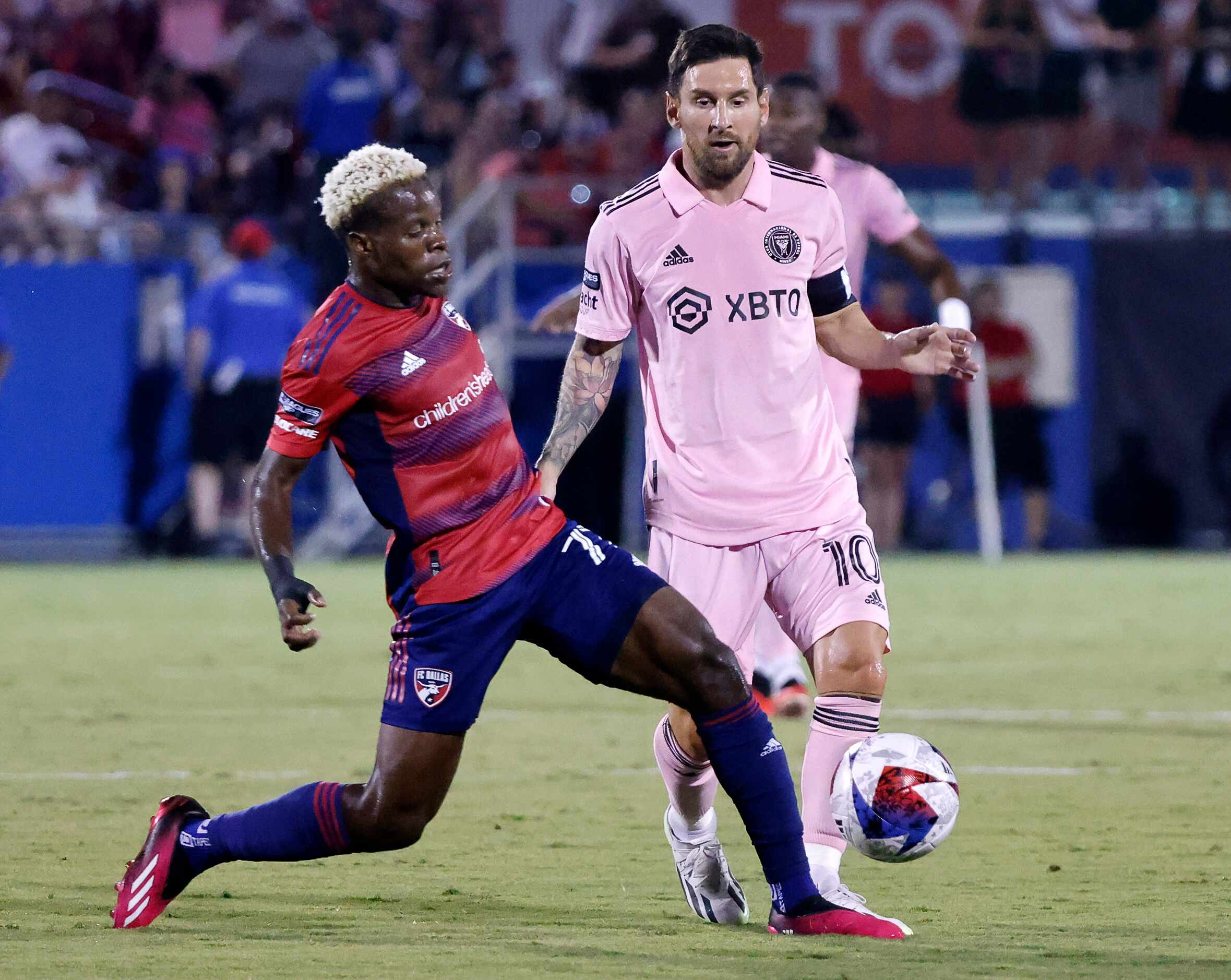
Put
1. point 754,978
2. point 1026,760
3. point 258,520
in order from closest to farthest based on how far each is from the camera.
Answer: point 754,978 → point 258,520 → point 1026,760

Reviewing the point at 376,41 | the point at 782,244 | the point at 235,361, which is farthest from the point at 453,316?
the point at 376,41

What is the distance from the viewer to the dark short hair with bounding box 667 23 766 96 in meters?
6.12

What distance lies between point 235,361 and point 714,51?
44.2 feet

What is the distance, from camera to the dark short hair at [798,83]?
9.14m

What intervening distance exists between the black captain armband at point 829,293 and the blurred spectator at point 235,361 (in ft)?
41.5

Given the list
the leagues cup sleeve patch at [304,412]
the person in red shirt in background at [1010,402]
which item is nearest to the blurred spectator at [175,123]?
the person in red shirt in background at [1010,402]

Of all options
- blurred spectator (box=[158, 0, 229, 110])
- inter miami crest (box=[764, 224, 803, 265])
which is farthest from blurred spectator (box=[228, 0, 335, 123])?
inter miami crest (box=[764, 224, 803, 265])

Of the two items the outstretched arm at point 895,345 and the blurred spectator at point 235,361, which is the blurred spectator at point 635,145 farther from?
the outstretched arm at point 895,345

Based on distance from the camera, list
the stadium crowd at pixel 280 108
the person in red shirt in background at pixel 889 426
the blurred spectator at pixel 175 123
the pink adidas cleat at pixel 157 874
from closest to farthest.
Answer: the pink adidas cleat at pixel 157 874
the person in red shirt in background at pixel 889 426
the stadium crowd at pixel 280 108
the blurred spectator at pixel 175 123

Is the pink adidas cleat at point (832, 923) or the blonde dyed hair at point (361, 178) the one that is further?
the blonde dyed hair at point (361, 178)

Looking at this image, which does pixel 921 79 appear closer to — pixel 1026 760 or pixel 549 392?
pixel 549 392

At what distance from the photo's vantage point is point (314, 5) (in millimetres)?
22812

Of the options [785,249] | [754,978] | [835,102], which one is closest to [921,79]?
[835,102]

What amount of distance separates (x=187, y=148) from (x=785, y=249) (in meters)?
15.7
